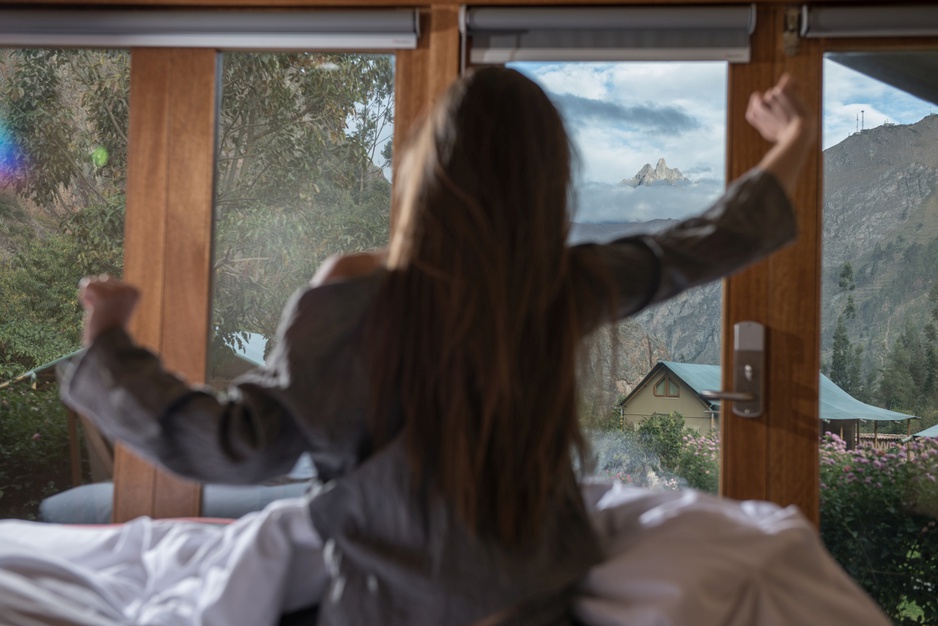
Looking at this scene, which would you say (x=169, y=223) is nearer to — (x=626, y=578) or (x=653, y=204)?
(x=653, y=204)

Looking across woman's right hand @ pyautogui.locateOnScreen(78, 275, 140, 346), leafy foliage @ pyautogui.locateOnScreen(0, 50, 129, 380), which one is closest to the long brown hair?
woman's right hand @ pyautogui.locateOnScreen(78, 275, 140, 346)

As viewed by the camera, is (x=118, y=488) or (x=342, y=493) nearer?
(x=342, y=493)

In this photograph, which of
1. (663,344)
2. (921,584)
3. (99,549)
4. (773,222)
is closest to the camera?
(773,222)

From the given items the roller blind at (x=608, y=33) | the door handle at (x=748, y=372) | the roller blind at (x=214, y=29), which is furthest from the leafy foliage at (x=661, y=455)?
the roller blind at (x=214, y=29)

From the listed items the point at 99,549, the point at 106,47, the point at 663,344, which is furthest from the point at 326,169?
the point at 99,549

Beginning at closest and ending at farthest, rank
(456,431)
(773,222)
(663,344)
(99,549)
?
1. (456,431)
2. (773,222)
3. (99,549)
4. (663,344)

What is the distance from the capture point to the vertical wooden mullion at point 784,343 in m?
2.59

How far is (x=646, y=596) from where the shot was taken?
1.03 metres

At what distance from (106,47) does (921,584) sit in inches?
120

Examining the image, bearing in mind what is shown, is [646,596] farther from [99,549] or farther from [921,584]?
[921,584]

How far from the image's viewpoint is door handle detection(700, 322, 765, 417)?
8.50 feet

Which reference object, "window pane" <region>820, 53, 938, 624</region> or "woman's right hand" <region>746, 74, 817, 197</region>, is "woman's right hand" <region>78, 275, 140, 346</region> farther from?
"window pane" <region>820, 53, 938, 624</region>

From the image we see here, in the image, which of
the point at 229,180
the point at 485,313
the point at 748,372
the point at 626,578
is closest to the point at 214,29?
the point at 229,180

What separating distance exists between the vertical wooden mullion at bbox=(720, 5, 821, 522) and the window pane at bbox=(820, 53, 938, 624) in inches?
2.3
